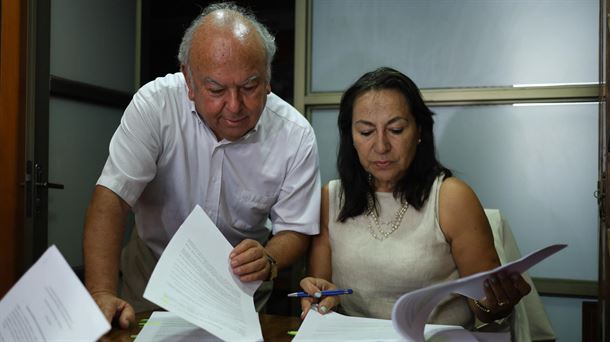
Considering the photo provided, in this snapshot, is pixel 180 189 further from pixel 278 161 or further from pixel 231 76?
pixel 231 76

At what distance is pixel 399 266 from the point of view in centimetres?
140

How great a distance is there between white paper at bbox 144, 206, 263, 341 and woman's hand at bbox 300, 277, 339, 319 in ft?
0.47

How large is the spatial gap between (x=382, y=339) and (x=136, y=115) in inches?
35.2

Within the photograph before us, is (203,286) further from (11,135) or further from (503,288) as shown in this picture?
(11,135)

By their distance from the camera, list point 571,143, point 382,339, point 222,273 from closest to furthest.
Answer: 1. point 382,339
2. point 222,273
3. point 571,143

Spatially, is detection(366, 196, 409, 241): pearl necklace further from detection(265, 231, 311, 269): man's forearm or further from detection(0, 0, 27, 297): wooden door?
A: detection(0, 0, 27, 297): wooden door

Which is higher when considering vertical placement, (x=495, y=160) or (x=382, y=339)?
(x=495, y=160)

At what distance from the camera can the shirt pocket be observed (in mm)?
1628

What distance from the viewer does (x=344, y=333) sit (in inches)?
40.3

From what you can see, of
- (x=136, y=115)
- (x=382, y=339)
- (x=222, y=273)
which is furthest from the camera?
(x=136, y=115)

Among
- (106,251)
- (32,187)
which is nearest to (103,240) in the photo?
(106,251)

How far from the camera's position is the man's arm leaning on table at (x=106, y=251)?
3.66 feet

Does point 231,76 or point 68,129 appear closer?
point 231,76

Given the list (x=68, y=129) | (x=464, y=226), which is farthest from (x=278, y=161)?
(x=68, y=129)
